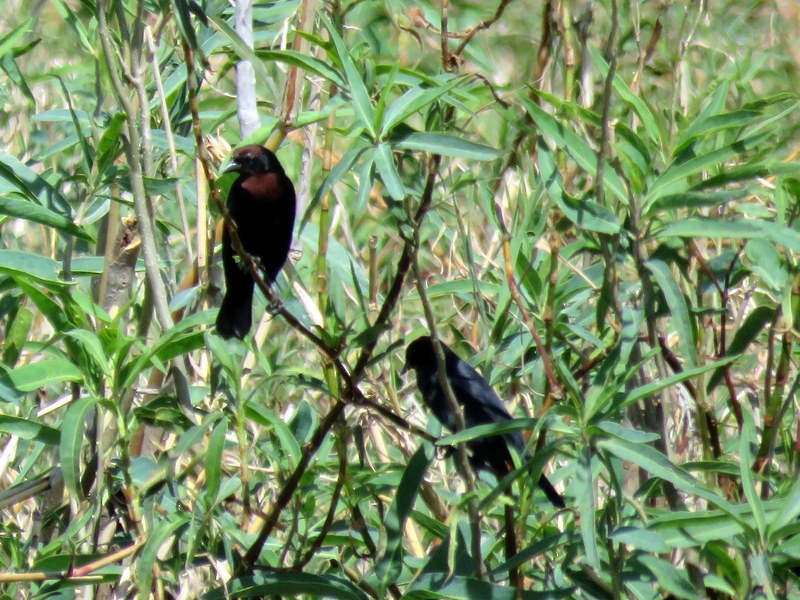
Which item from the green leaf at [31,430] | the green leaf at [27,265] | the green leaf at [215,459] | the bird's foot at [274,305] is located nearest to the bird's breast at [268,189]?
the bird's foot at [274,305]

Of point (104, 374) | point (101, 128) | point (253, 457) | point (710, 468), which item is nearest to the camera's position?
point (104, 374)

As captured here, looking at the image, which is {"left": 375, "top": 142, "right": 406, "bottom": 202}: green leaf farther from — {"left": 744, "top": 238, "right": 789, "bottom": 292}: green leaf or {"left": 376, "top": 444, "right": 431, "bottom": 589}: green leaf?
{"left": 744, "top": 238, "right": 789, "bottom": 292}: green leaf

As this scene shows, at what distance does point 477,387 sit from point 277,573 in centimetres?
97

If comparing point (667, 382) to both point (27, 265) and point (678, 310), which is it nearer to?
point (678, 310)

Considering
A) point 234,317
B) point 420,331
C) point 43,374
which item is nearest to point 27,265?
point 43,374

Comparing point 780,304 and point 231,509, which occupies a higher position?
point 780,304

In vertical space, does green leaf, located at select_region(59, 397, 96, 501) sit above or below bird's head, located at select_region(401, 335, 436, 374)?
above

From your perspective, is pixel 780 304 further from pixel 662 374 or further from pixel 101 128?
pixel 101 128

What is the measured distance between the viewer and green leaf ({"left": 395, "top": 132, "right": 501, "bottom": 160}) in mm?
1927

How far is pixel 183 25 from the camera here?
1.84 meters

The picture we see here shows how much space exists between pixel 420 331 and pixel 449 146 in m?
0.91

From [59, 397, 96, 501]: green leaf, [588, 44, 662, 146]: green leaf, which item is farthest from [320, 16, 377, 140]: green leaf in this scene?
[59, 397, 96, 501]: green leaf

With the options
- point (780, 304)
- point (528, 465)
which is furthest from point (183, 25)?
point (780, 304)

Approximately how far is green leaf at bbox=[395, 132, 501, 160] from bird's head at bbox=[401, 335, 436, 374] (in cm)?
148
